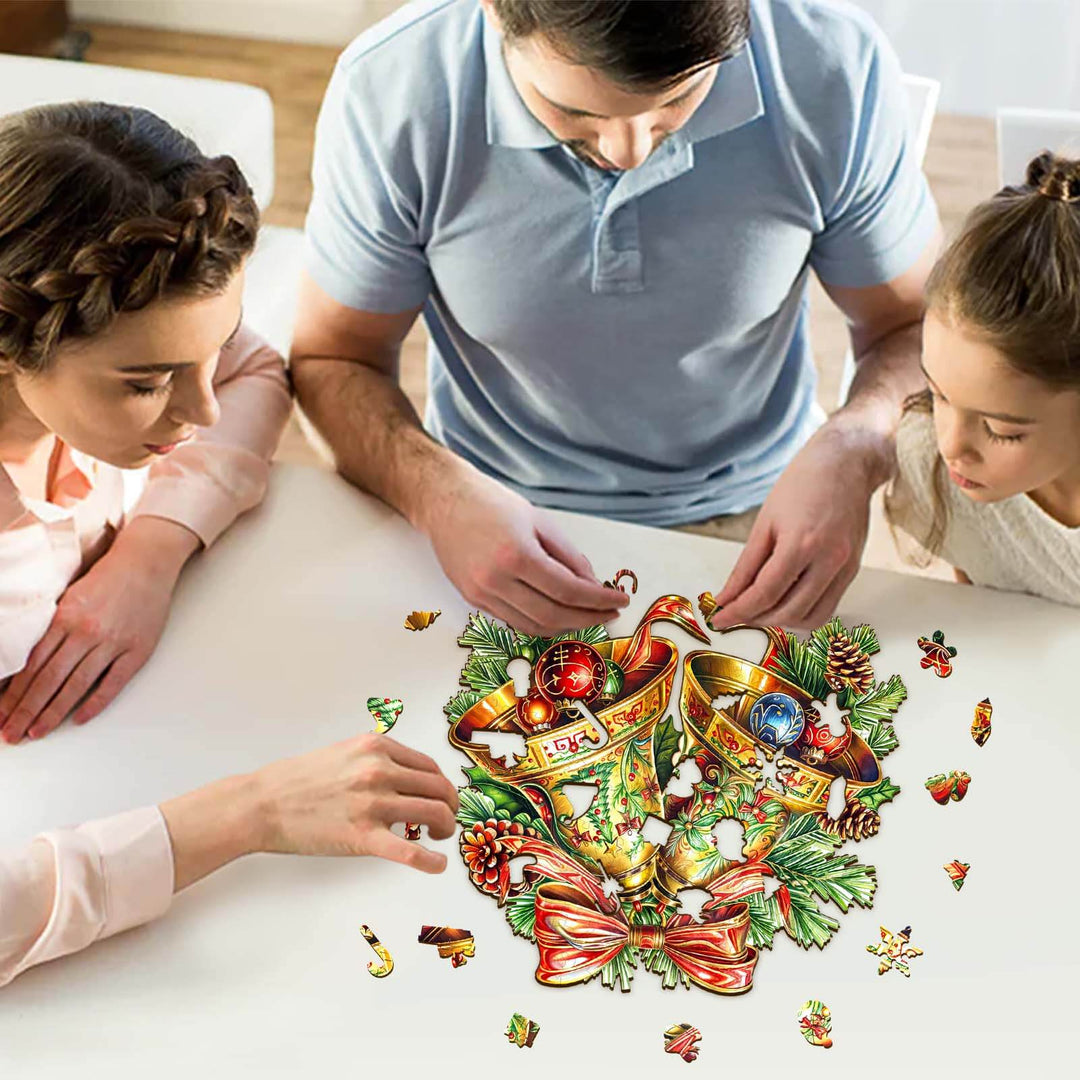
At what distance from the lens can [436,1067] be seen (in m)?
0.88

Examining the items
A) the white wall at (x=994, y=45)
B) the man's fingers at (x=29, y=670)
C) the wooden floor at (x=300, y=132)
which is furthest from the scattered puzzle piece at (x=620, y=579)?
the white wall at (x=994, y=45)

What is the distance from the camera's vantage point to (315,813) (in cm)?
97

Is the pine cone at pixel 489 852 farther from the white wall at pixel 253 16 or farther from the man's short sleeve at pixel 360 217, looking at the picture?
the white wall at pixel 253 16

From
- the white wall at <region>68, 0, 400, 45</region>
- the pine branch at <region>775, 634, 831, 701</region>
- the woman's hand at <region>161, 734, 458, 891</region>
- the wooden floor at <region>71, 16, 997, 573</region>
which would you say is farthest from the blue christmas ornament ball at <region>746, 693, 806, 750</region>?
the white wall at <region>68, 0, 400, 45</region>

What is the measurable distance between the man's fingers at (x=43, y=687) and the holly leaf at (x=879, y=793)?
585 millimetres

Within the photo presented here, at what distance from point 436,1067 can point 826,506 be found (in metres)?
0.54

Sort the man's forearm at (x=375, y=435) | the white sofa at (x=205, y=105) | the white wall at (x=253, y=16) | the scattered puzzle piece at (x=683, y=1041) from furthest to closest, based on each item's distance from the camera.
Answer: the white wall at (x=253, y=16)
the white sofa at (x=205, y=105)
the man's forearm at (x=375, y=435)
the scattered puzzle piece at (x=683, y=1041)

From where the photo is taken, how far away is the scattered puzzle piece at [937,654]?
3.55 ft

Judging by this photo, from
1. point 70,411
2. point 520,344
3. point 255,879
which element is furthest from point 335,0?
point 255,879

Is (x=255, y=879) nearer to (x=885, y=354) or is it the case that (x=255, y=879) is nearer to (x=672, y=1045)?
(x=672, y=1045)

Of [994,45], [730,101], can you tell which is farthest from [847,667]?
[994,45]

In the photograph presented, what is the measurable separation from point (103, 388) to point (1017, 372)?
26.4 inches

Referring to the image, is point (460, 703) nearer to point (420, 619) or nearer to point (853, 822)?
point (420, 619)

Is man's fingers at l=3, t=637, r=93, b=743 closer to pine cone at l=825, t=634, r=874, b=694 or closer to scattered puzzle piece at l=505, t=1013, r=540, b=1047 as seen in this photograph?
scattered puzzle piece at l=505, t=1013, r=540, b=1047
